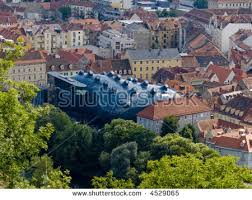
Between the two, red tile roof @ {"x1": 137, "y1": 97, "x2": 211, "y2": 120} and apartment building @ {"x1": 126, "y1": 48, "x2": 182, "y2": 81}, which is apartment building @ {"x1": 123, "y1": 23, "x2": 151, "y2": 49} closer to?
apartment building @ {"x1": 126, "y1": 48, "x2": 182, "y2": 81}

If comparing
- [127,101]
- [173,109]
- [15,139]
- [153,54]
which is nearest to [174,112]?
[173,109]

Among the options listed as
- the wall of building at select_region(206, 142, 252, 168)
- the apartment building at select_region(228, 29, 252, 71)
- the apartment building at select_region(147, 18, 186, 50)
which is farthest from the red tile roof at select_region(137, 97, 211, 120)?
the apartment building at select_region(147, 18, 186, 50)

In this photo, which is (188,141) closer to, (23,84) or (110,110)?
(110,110)

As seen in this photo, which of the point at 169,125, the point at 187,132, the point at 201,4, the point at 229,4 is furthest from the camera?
the point at 201,4

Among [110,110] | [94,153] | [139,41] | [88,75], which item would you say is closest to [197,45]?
[139,41]

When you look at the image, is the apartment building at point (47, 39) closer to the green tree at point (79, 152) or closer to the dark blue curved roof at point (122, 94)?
the dark blue curved roof at point (122, 94)

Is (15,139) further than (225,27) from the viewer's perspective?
No
